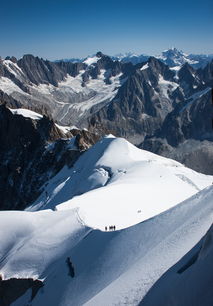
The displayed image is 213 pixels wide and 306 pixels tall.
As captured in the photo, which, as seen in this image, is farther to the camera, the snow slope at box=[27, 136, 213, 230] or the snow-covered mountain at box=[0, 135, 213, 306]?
the snow slope at box=[27, 136, 213, 230]

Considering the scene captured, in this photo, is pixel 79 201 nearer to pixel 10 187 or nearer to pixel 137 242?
pixel 137 242

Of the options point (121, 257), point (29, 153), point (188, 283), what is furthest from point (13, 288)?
point (29, 153)

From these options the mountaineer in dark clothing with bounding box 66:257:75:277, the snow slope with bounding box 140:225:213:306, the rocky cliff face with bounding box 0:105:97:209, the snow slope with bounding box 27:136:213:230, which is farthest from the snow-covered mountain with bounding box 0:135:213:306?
the rocky cliff face with bounding box 0:105:97:209

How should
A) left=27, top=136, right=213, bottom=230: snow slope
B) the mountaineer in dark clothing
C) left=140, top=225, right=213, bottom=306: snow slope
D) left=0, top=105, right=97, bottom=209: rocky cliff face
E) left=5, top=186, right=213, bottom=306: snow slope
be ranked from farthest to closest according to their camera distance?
left=0, top=105, right=97, bottom=209: rocky cliff face
left=27, top=136, right=213, bottom=230: snow slope
the mountaineer in dark clothing
left=5, top=186, right=213, bottom=306: snow slope
left=140, top=225, right=213, bottom=306: snow slope

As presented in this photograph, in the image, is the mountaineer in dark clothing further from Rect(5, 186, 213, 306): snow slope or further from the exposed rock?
the exposed rock

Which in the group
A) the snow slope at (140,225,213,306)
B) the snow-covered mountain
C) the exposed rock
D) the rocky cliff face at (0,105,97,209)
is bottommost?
the rocky cliff face at (0,105,97,209)

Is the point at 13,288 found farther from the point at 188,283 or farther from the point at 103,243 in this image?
the point at 188,283

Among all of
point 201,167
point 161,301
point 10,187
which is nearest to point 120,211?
point 161,301
